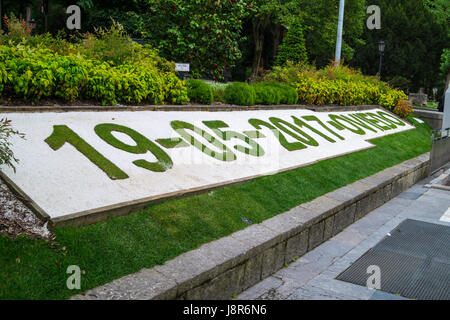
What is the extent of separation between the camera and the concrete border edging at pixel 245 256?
383 centimetres

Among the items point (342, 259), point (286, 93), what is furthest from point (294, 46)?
point (342, 259)

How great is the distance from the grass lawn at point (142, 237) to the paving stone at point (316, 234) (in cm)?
49

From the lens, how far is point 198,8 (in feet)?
43.7

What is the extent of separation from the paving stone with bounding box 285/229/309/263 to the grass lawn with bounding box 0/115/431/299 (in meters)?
0.47

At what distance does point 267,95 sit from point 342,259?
23.0 ft

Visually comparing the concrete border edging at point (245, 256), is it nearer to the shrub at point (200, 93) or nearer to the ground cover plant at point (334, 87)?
the shrub at point (200, 93)

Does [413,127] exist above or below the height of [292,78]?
below

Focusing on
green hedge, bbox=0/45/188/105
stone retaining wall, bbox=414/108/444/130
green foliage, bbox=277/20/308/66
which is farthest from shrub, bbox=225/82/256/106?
green foliage, bbox=277/20/308/66

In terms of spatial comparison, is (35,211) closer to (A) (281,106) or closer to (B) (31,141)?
(B) (31,141)

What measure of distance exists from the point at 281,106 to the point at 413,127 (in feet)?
28.1

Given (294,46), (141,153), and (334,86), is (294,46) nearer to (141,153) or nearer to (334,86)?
(334,86)

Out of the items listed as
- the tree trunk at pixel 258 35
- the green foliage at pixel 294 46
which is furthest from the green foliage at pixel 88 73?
the tree trunk at pixel 258 35
